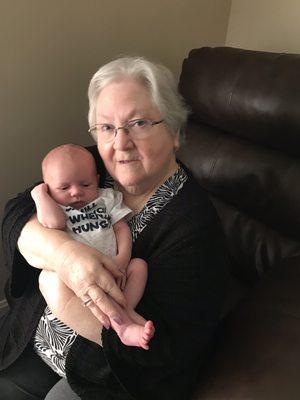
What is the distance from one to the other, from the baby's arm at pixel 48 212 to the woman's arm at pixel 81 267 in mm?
20

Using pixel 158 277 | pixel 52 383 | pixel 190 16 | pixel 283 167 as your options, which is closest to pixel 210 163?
pixel 283 167

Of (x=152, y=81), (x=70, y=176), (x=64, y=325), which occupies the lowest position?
(x=64, y=325)

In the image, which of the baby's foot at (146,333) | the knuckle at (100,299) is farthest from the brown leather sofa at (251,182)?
the knuckle at (100,299)

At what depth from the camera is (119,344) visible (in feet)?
2.99

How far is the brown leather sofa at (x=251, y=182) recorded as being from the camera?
3.28 ft

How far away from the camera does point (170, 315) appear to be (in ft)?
3.13

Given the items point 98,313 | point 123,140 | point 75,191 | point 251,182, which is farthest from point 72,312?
point 251,182

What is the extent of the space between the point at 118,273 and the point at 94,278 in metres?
0.07

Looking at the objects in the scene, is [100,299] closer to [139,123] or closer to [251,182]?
[139,123]

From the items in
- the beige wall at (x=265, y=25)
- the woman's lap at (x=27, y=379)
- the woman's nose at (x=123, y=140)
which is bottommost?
the woman's lap at (x=27, y=379)

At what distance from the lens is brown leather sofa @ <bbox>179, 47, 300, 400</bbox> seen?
999 mm

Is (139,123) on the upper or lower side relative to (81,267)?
upper

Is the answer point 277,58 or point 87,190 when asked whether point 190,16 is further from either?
point 87,190

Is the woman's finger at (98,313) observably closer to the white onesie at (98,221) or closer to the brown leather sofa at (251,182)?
the white onesie at (98,221)
